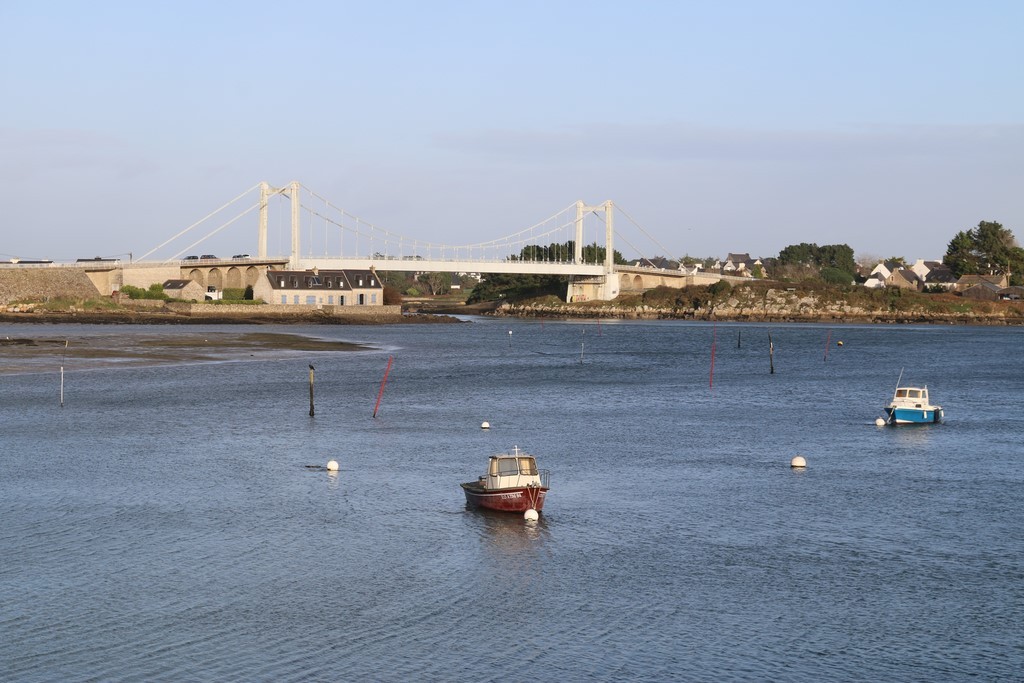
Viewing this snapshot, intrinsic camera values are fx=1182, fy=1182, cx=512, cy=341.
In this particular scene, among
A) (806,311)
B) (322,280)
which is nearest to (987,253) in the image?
(806,311)

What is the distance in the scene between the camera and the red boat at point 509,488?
28344 mm

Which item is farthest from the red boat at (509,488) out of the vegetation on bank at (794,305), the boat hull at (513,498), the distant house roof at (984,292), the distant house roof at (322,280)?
the distant house roof at (984,292)

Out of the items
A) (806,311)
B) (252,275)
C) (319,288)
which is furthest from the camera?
(806,311)

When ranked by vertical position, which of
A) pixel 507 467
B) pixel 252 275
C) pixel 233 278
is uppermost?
pixel 252 275

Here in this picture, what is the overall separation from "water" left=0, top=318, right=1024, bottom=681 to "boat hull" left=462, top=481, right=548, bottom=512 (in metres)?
0.44

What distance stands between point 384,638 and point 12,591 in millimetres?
7303

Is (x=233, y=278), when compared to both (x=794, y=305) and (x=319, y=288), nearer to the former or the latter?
(x=319, y=288)

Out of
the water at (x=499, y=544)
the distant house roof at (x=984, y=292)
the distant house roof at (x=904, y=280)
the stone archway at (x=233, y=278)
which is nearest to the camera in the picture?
the water at (x=499, y=544)

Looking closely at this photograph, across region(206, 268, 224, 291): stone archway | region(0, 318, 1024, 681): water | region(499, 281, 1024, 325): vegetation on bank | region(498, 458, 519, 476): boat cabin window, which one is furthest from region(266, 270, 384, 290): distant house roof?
region(498, 458, 519, 476): boat cabin window

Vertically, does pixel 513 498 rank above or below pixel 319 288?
below

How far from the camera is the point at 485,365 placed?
77.8m

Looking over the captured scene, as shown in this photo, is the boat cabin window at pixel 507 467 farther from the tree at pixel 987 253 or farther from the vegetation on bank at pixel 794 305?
the tree at pixel 987 253

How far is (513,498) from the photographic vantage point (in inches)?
1118

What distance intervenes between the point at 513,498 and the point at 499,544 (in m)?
2.52
